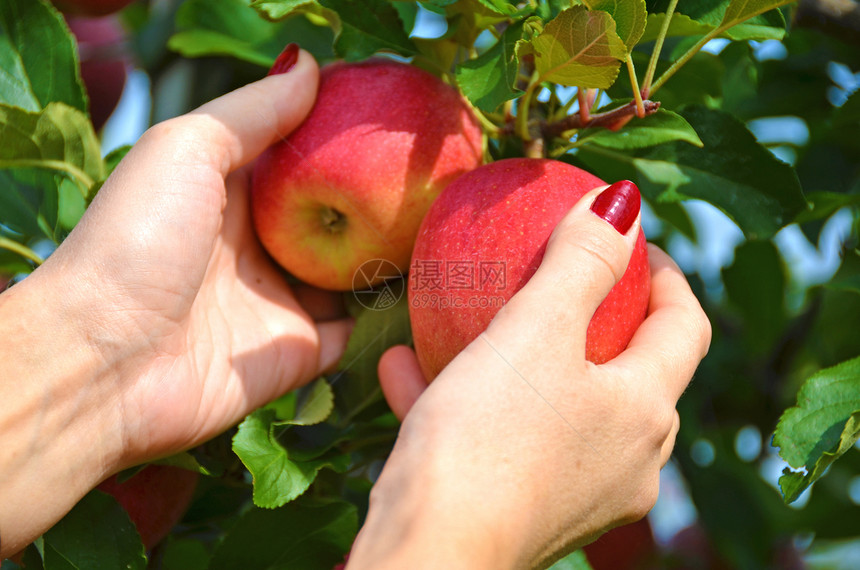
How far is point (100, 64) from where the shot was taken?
180cm

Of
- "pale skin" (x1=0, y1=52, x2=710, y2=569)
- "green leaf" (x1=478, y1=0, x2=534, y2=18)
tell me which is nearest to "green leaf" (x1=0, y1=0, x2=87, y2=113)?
"pale skin" (x1=0, y1=52, x2=710, y2=569)

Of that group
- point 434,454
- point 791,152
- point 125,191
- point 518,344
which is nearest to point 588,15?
point 518,344

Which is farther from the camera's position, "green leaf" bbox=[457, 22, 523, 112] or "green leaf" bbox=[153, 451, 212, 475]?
"green leaf" bbox=[153, 451, 212, 475]

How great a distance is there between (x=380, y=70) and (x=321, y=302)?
0.36 metres

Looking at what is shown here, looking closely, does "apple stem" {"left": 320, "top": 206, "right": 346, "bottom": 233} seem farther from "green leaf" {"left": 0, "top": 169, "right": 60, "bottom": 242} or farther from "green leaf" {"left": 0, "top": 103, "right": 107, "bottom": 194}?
"green leaf" {"left": 0, "top": 169, "right": 60, "bottom": 242}

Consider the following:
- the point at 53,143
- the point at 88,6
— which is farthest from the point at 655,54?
the point at 88,6

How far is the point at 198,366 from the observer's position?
0.91 metres

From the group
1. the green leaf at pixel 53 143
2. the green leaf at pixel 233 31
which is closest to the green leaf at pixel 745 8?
the green leaf at pixel 233 31

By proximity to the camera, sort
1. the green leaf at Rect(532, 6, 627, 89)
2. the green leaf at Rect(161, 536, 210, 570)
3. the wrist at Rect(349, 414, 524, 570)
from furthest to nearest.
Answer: the green leaf at Rect(161, 536, 210, 570) → the green leaf at Rect(532, 6, 627, 89) → the wrist at Rect(349, 414, 524, 570)

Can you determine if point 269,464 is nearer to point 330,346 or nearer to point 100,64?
→ point 330,346

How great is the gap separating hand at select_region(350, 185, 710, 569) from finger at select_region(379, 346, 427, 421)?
0.24 meters

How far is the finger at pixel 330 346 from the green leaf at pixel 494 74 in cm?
45

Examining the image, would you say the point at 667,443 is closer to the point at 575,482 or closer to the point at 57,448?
the point at 575,482

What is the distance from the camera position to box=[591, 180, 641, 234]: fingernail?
0.70m
